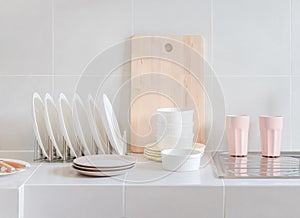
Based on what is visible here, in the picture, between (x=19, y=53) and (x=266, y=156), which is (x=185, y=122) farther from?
(x=19, y=53)

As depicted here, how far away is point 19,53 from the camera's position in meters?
1.70

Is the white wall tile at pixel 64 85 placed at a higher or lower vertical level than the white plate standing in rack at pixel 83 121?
higher

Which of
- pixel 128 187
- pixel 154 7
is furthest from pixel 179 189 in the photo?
pixel 154 7

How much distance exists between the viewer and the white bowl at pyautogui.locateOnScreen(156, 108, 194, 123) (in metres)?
1.56

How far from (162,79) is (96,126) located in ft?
1.06

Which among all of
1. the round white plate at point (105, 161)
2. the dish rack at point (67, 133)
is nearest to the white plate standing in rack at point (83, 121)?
the dish rack at point (67, 133)

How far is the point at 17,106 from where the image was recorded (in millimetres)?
1705

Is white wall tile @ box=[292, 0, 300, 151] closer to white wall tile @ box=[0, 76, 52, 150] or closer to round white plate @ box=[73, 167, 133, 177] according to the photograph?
round white plate @ box=[73, 167, 133, 177]

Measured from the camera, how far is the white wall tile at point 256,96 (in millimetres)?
1714

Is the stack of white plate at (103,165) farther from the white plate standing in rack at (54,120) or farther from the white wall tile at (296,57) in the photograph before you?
the white wall tile at (296,57)

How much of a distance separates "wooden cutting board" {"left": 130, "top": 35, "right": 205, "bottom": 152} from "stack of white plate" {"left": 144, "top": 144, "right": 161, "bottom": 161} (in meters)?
0.10

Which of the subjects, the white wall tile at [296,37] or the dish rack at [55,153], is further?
the white wall tile at [296,37]

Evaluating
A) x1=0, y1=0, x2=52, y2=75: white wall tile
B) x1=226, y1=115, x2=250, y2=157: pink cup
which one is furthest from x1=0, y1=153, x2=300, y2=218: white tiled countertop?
x1=0, y1=0, x2=52, y2=75: white wall tile

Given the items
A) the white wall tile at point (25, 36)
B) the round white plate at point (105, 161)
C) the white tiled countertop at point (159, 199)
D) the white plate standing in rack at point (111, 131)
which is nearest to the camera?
the white tiled countertop at point (159, 199)
